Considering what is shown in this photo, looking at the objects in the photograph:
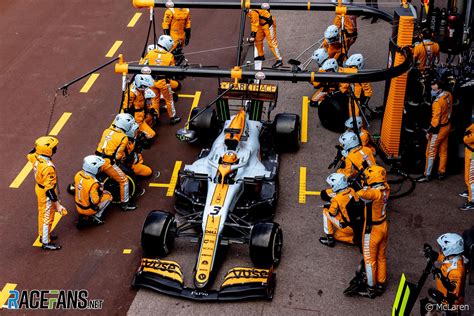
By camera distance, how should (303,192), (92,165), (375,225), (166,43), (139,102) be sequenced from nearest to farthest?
(375,225) < (92,165) < (303,192) < (139,102) < (166,43)

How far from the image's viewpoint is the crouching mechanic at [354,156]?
1448cm

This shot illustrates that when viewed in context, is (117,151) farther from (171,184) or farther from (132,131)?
(171,184)

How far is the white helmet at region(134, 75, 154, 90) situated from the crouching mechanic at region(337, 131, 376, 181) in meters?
4.70

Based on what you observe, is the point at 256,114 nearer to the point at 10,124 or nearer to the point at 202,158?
the point at 202,158

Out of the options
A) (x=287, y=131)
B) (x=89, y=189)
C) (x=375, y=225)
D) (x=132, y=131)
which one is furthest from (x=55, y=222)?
(x=375, y=225)

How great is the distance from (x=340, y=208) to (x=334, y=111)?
13.6ft

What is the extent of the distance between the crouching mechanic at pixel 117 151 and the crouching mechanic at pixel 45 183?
1130mm

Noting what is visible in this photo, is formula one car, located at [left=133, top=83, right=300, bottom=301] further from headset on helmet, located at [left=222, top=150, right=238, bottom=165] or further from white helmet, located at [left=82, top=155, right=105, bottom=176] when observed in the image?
white helmet, located at [left=82, top=155, right=105, bottom=176]

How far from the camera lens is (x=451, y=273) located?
11.7m

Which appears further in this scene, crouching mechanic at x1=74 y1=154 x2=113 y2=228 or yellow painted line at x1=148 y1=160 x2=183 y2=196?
yellow painted line at x1=148 y1=160 x2=183 y2=196

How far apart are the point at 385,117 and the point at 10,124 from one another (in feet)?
29.6

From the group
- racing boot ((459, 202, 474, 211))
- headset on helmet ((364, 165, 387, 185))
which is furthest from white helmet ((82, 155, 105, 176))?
racing boot ((459, 202, 474, 211))

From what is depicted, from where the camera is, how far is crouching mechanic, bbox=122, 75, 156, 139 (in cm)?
1680

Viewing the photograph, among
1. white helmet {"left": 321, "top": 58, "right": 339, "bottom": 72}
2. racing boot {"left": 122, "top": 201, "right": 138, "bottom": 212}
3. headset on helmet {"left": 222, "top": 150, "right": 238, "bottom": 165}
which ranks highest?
white helmet {"left": 321, "top": 58, "right": 339, "bottom": 72}
